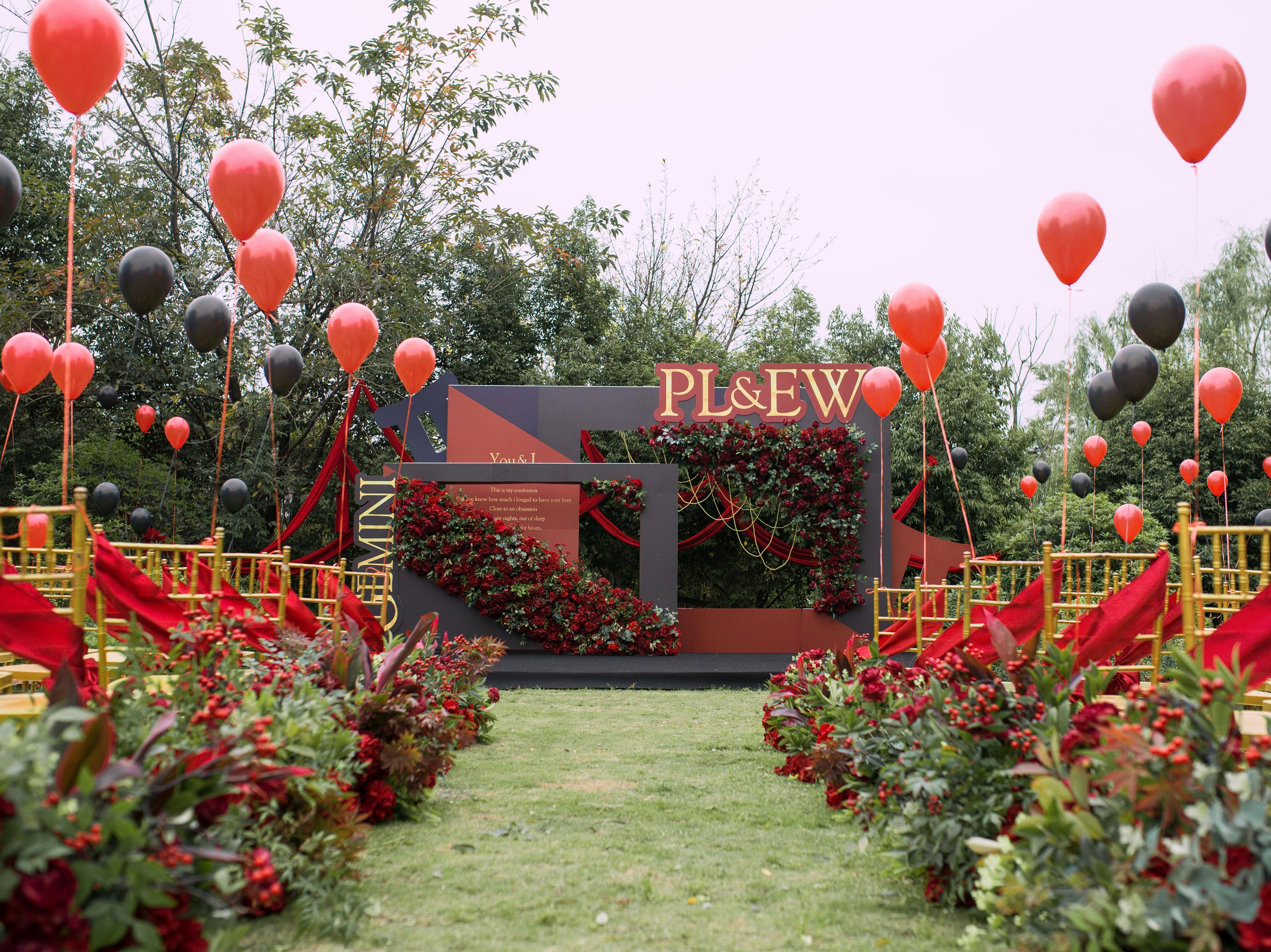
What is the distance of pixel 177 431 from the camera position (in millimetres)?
11062

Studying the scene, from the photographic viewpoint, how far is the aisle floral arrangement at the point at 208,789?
5.74 feet

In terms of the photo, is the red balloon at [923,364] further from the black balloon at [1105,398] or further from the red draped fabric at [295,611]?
the red draped fabric at [295,611]

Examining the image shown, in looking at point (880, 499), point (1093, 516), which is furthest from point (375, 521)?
point (1093, 516)

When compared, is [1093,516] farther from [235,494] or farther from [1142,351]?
[235,494]

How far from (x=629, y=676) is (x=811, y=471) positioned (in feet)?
12.5

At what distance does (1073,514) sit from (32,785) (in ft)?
44.3

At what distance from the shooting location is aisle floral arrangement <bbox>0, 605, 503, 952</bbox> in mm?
1749

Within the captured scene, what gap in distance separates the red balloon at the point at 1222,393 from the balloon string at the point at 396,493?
3.58 metres

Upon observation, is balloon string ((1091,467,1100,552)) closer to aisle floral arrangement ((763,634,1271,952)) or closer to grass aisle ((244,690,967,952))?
grass aisle ((244,690,967,952))

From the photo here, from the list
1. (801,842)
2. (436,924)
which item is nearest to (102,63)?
(436,924)

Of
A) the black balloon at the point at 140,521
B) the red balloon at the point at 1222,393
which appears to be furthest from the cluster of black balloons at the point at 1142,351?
the black balloon at the point at 140,521

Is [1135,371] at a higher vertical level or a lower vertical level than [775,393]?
lower

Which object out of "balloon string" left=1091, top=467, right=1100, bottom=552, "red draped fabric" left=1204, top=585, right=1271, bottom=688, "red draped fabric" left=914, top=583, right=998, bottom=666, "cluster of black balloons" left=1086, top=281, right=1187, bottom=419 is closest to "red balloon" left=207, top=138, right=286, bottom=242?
"red draped fabric" left=914, top=583, right=998, bottom=666

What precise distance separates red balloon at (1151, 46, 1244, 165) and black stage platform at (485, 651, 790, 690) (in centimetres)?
592
